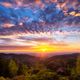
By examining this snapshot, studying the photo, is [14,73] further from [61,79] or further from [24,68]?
[61,79]

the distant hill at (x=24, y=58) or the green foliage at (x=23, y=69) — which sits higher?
the distant hill at (x=24, y=58)

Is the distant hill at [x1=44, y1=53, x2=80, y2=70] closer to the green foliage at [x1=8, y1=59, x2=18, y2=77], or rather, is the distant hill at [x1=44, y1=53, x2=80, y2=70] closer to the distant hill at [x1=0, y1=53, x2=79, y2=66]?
the distant hill at [x1=0, y1=53, x2=79, y2=66]

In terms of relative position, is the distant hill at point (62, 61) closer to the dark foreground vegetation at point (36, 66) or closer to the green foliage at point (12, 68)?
the dark foreground vegetation at point (36, 66)

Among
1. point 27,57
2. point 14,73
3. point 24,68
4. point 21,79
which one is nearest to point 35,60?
point 27,57

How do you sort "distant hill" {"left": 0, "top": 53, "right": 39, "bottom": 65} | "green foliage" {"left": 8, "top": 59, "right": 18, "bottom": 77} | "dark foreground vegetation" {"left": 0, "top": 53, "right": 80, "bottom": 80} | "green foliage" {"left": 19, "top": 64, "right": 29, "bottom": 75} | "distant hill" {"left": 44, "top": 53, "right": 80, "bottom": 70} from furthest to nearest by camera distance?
"distant hill" {"left": 0, "top": 53, "right": 39, "bottom": 65}, "distant hill" {"left": 44, "top": 53, "right": 80, "bottom": 70}, "green foliage" {"left": 19, "top": 64, "right": 29, "bottom": 75}, "green foliage" {"left": 8, "top": 59, "right": 18, "bottom": 77}, "dark foreground vegetation" {"left": 0, "top": 53, "right": 80, "bottom": 80}

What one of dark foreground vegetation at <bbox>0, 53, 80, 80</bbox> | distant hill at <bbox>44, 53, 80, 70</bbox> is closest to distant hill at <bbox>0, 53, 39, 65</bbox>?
dark foreground vegetation at <bbox>0, 53, 80, 80</bbox>

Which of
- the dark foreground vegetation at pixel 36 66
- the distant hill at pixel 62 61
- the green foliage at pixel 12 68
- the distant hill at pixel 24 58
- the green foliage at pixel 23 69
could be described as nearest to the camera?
the dark foreground vegetation at pixel 36 66

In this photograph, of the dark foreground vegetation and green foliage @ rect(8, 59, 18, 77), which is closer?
the dark foreground vegetation

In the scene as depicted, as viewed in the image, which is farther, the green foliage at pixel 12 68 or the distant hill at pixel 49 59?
the distant hill at pixel 49 59

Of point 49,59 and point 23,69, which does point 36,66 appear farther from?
point 49,59

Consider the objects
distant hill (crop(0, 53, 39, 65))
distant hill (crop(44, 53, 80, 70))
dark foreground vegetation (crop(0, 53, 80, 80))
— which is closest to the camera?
dark foreground vegetation (crop(0, 53, 80, 80))

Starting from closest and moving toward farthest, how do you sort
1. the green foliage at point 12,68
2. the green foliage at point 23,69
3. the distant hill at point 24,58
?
the green foliage at point 12,68 < the green foliage at point 23,69 < the distant hill at point 24,58

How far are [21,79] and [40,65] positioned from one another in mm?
11017

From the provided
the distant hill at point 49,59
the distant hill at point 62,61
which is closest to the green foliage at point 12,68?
the distant hill at point 49,59
